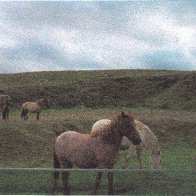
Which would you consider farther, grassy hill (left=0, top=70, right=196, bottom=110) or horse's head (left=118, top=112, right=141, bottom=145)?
grassy hill (left=0, top=70, right=196, bottom=110)

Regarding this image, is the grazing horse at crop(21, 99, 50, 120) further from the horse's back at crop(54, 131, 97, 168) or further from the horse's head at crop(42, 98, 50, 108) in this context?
the horse's back at crop(54, 131, 97, 168)

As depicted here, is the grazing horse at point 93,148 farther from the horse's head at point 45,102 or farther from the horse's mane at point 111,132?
the horse's head at point 45,102

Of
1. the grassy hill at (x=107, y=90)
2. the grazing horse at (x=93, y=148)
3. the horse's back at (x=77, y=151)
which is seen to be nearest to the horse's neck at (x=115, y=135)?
the grazing horse at (x=93, y=148)

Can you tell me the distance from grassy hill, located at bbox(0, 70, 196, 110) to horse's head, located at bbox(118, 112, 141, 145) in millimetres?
38853

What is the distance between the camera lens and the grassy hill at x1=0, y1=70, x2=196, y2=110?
52.2 m

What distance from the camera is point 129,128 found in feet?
32.5

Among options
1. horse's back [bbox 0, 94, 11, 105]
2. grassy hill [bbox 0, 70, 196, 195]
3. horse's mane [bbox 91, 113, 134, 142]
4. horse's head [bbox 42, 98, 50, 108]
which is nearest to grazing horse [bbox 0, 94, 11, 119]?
horse's back [bbox 0, 94, 11, 105]

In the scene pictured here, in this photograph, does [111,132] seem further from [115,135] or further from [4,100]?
[4,100]

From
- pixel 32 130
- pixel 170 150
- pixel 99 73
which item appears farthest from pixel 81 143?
pixel 99 73

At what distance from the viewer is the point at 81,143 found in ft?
34.4

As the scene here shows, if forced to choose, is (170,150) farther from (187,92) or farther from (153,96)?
(153,96)

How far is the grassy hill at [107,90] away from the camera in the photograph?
171ft

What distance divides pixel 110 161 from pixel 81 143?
Answer: 56 cm

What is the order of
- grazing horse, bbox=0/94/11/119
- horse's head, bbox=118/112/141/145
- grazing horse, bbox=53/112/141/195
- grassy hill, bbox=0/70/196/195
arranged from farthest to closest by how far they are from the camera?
grazing horse, bbox=0/94/11/119 < grazing horse, bbox=53/112/141/195 < horse's head, bbox=118/112/141/145 < grassy hill, bbox=0/70/196/195
